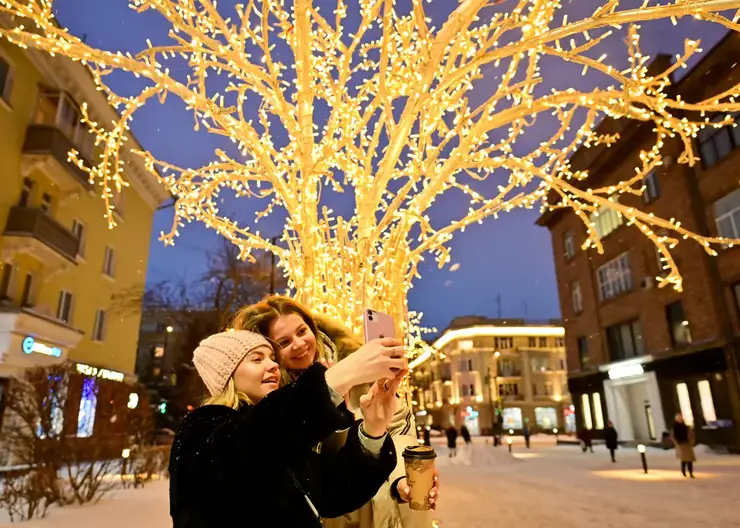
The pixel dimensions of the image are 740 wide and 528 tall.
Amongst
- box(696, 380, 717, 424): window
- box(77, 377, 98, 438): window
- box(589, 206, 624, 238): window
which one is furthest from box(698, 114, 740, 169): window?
box(77, 377, 98, 438): window

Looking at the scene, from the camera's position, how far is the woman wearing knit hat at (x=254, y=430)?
51.0 inches

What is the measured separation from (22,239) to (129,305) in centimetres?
851

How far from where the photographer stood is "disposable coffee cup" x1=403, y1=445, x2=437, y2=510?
1.84 metres

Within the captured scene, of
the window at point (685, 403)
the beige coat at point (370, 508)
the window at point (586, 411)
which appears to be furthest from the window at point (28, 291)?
the window at point (586, 411)

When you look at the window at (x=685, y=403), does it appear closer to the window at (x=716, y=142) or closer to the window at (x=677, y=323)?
the window at (x=677, y=323)

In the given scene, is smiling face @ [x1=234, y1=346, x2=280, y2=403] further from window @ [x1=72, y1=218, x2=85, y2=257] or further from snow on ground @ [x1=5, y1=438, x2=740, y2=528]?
window @ [x1=72, y1=218, x2=85, y2=257]

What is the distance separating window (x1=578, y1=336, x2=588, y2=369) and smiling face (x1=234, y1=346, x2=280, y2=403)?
97.0 ft

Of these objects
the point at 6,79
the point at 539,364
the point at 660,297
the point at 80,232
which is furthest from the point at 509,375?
the point at 6,79

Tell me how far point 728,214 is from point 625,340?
8710 mm

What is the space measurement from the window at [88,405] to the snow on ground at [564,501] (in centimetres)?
150

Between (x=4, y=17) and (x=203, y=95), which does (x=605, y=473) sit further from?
(x=4, y=17)

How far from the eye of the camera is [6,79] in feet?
49.9

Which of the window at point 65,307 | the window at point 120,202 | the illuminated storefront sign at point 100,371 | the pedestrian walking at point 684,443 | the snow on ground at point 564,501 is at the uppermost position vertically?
the window at point 120,202

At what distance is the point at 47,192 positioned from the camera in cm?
1758
